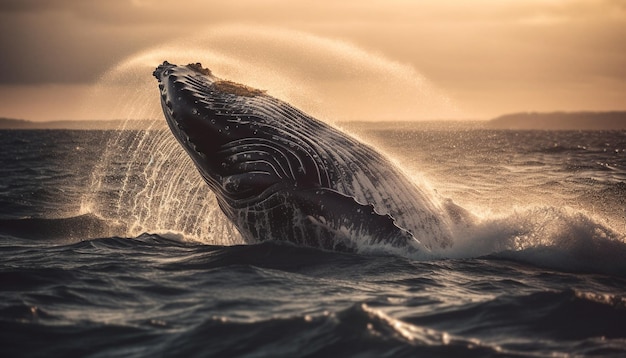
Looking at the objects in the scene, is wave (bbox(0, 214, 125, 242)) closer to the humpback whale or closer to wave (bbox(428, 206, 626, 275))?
the humpback whale

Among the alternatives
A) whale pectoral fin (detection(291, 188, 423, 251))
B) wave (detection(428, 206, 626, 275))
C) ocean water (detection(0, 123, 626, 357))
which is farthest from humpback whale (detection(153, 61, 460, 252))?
wave (detection(428, 206, 626, 275))

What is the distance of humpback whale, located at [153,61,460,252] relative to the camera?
8.33 metres

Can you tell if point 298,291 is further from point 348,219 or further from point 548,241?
point 548,241

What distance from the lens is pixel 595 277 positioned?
8.51 meters

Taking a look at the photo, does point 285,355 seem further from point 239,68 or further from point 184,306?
point 239,68

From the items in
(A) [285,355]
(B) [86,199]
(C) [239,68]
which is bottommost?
(A) [285,355]

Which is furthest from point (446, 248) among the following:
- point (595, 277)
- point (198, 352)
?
point (198, 352)

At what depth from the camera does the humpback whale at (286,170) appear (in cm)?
833

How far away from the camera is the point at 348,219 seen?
27.5ft

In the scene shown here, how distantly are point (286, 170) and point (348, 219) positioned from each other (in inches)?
33.3

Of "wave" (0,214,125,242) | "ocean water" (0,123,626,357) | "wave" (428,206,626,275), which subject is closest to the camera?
"ocean water" (0,123,626,357)

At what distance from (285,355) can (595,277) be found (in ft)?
13.9

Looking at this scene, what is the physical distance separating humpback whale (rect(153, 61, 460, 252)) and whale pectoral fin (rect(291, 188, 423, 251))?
0.03 ft

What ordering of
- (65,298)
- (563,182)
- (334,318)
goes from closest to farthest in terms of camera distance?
(334,318) → (65,298) → (563,182)
